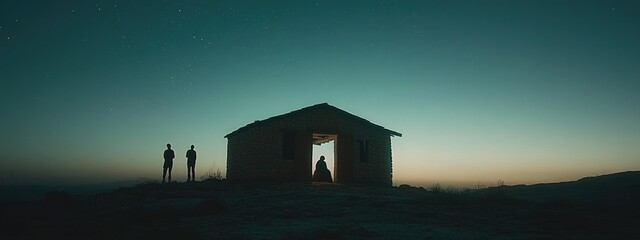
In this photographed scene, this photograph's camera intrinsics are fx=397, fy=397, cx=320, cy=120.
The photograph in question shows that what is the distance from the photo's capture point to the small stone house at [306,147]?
65.0ft

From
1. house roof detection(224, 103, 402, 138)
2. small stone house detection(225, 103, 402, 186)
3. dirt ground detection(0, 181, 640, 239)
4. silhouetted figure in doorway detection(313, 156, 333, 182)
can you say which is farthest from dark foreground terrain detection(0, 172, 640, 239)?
silhouetted figure in doorway detection(313, 156, 333, 182)

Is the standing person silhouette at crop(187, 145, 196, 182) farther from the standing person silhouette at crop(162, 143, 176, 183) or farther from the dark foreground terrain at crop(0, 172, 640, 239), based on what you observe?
the dark foreground terrain at crop(0, 172, 640, 239)

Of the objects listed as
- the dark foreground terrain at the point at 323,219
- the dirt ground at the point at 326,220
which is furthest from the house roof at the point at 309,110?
the dirt ground at the point at 326,220

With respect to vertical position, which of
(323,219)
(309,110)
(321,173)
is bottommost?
(323,219)

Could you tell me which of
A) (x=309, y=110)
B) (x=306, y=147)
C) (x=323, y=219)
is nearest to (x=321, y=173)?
(x=306, y=147)

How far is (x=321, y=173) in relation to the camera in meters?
Result: 21.5

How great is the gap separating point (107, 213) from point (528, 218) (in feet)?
35.0

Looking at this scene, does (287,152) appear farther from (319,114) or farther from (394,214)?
(394,214)

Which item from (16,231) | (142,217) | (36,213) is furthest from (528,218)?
(36,213)

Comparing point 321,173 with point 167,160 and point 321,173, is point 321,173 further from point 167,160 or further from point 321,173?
point 167,160

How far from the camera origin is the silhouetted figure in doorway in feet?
70.2

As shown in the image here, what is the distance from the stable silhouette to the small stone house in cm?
62

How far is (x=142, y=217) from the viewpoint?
31.2 feet

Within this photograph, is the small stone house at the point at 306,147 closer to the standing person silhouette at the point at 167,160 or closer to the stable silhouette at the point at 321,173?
the stable silhouette at the point at 321,173
